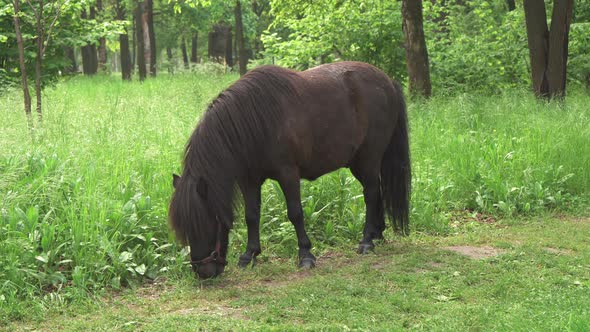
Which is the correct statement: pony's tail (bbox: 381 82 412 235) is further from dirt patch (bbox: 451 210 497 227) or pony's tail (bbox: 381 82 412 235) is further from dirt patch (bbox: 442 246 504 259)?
dirt patch (bbox: 451 210 497 227)

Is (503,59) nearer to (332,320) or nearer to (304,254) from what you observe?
(304,254)

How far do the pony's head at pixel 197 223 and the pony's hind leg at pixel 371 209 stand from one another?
1782 millimetres

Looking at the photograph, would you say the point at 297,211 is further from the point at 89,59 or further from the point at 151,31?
the point at 89,59

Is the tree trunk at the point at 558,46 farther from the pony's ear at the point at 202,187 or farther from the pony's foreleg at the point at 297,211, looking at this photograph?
the pony's ear at the point at 202,187

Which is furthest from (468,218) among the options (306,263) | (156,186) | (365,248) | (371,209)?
(156,186)

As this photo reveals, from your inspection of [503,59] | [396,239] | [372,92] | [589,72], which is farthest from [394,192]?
[589,72]

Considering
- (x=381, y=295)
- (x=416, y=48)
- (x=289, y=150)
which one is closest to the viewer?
(x=381, y=295)

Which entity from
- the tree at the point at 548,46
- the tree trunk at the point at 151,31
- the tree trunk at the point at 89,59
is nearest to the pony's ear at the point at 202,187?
the tree at the point at 548,46

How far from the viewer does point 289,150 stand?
5.84m

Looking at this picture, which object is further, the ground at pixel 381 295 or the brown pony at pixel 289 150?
the brown pony at pixel 289 150

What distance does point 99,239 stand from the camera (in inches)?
219

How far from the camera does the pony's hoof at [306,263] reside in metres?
5.98

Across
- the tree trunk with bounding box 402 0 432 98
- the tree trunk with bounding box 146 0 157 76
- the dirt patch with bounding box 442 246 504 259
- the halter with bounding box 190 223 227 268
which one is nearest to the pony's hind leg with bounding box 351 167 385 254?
the dirt patch with bounding box 442 246 504 259

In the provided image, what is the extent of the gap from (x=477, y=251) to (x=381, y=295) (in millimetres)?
1809
